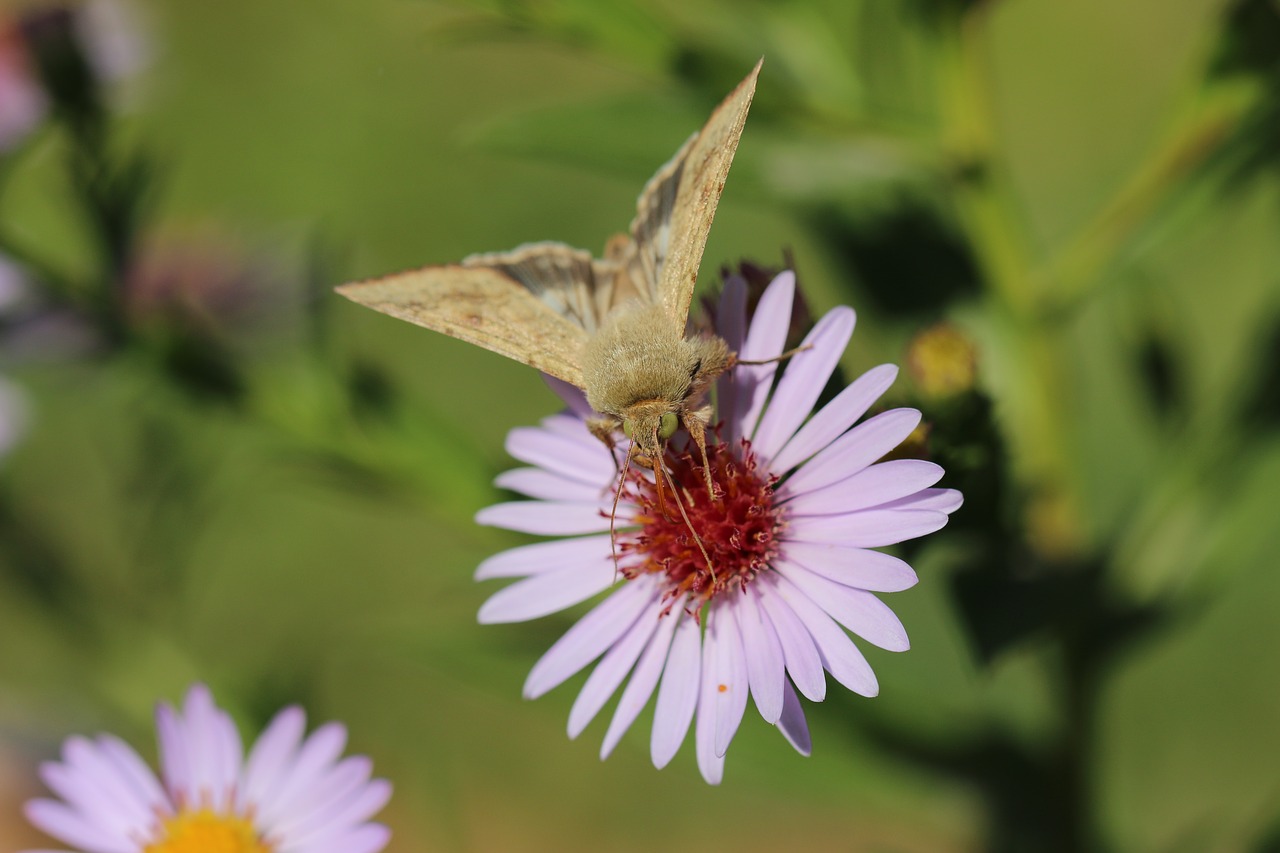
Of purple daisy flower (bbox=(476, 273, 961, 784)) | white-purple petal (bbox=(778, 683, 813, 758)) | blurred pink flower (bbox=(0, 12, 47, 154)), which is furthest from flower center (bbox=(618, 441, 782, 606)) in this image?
blurred pink flower (bbox=(0, 12, 47, 154))

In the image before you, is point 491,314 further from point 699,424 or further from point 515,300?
point 699,424

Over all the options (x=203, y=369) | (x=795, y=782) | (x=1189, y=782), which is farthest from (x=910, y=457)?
(x=1189, y=782)

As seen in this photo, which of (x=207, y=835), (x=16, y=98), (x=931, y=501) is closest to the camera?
(x=931, y=501)

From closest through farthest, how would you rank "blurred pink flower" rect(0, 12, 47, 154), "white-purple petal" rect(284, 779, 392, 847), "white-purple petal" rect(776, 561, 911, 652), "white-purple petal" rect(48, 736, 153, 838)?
"white-purple petal" rect(776, 561, 911, 652) < "white-purple petal" rect(284, 779, 392, 847) < "white-purple petal" rect(48, 736, 153, 838) < "blurred pink flower" rect(0, 12, 47, 154)

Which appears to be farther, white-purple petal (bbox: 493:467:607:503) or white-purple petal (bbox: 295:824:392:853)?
white-purple petal (bbox: 493:467:607:503)

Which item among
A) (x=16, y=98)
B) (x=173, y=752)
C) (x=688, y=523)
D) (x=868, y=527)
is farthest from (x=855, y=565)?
(x=16, y=98)

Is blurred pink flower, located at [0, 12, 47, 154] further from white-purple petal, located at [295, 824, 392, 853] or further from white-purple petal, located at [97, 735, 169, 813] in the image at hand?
white-purple petal, located at [295, 824, 392, 853]
